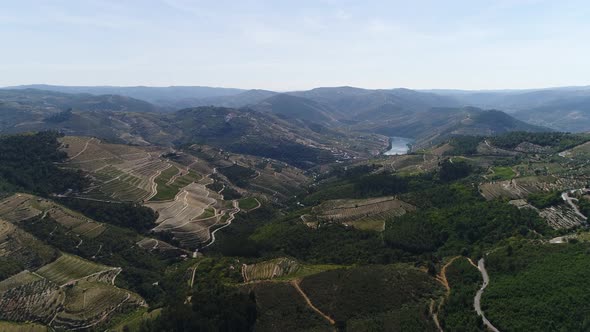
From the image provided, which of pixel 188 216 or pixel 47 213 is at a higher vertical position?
pixel 47 213

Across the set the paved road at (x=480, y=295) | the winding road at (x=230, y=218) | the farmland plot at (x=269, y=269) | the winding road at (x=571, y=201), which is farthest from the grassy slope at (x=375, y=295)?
the winding road at (x=230, y=218)

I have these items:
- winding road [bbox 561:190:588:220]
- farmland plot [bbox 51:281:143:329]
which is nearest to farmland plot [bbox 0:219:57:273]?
farmland plot [bbox 51:281:143:329]

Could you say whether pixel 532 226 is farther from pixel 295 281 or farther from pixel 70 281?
pixel 70 281

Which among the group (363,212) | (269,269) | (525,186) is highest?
(525,186)

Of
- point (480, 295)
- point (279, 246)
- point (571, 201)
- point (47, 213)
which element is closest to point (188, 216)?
point (47, 213)

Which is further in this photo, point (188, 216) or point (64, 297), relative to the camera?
point (188, 216)

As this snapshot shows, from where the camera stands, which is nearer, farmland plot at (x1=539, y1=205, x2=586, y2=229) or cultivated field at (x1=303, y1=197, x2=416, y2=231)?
farmland plot at (x1=539, y1=205, x2=586, y2=229)

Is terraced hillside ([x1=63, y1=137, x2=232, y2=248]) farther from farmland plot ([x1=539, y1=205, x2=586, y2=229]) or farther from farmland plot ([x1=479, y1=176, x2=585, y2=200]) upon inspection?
farmland plot ([x1=539, y1=205, x2=586, y2=229])

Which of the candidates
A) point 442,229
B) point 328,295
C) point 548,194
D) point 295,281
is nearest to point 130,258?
point 295,281

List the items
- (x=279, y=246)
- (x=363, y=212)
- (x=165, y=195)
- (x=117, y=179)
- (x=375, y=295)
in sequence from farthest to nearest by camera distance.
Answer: (x=117, y=179) → (x=165, y=195) → (x=363, y=212) → (x=279, y=246) → (x=375, y=295)

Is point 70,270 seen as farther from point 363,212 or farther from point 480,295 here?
point 480,295
